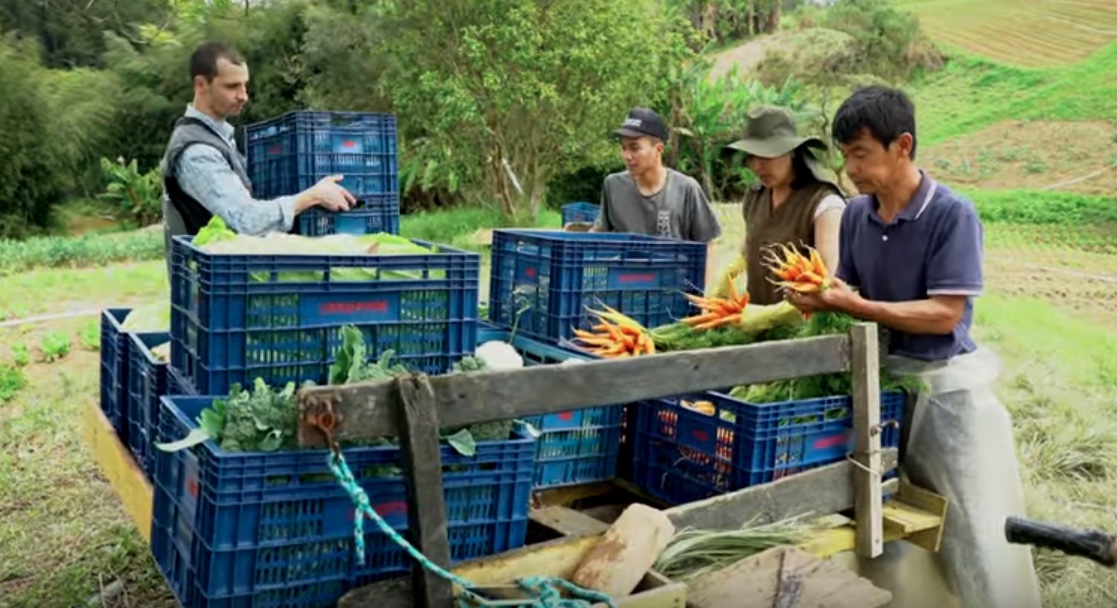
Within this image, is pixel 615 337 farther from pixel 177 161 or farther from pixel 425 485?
pixel 177 161

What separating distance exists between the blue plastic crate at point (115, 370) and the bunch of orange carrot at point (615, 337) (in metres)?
1.59

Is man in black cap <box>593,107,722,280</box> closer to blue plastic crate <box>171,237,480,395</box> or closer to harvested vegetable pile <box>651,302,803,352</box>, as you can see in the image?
harvested vegetable pile <box>651,302,803,352</box>

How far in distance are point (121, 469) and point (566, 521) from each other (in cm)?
148

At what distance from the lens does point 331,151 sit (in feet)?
13.3

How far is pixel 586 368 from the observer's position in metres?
2.38

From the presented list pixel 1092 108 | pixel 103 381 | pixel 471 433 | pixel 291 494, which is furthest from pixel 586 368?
pixel 1092 108

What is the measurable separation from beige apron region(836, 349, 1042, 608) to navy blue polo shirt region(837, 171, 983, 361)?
0.08m

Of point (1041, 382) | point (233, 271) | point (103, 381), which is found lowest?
point (1041, 382)

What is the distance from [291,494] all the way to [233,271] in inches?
25.7

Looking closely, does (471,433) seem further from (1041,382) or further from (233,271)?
(1041,382)

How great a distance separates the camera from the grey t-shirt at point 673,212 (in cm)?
466

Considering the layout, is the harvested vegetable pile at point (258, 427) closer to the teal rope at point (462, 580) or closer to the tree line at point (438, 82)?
the teal rope at point (462, 580)

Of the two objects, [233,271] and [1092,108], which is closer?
[233,271]

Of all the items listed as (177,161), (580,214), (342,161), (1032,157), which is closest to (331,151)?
(342,161)
